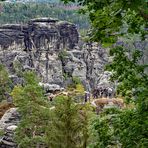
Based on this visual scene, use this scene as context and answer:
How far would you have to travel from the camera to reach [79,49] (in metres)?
107

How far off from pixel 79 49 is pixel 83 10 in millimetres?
97662

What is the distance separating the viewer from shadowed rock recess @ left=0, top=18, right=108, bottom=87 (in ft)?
319

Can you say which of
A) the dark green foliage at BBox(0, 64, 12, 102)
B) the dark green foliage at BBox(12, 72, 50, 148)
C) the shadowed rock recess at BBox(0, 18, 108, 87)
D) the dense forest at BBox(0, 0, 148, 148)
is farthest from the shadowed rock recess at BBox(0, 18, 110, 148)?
the dense forest at BBox(0, 0, 148, 148)

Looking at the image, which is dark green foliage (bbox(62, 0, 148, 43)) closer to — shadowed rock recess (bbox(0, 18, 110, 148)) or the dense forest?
the dense forest

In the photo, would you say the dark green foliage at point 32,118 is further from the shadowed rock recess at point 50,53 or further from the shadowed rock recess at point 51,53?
the shadowed rock recess at point 50,53

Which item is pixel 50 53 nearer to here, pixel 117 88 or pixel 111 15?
pixel 117 88

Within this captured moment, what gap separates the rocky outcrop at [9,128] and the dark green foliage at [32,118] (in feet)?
10.4

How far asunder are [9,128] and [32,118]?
6398 millimetres

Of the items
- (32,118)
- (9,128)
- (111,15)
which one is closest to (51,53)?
(9,128)

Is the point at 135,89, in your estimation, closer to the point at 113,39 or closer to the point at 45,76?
the point at 113,39

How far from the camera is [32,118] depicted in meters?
40.8

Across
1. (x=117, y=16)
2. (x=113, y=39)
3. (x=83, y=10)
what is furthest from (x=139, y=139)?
(x=117, y=16)

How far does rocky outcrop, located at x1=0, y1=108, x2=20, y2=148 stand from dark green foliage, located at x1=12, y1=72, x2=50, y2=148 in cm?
317

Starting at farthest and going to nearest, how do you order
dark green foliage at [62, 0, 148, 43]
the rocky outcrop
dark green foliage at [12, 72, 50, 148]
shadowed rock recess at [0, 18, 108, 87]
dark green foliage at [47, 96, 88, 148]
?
1. shadowed rock recess at [0, 18, 108, 87]
2. the rocky outcrop
3. dark green foliage at [12, 72, 50, 148]
4. dark green foliage at [47, 96, 88, 148]
5. dark green foliage at [62, 0, 148, 43]
